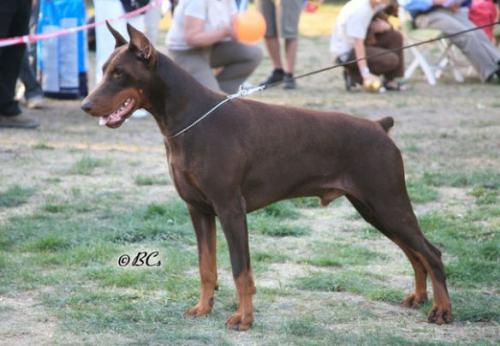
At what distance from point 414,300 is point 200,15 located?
482cm

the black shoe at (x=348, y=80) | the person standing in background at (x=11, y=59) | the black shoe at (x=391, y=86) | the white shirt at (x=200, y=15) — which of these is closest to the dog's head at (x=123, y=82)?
the white shirt at (x=200, y=15)

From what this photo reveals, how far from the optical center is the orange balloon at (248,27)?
372 inches

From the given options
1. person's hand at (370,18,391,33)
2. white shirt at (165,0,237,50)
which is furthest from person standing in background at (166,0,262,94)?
person's hand at (370,18,391,33)

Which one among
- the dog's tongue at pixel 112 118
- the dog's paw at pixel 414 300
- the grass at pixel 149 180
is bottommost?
the grass at pixel 149 180

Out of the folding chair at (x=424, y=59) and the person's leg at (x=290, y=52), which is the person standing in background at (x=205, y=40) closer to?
the person's leg at (x=290, y=52)

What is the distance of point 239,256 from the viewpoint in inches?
190

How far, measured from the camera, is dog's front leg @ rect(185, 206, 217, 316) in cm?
510

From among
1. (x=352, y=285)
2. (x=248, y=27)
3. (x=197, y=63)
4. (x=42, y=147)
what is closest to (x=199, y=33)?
(x=197, y=63)

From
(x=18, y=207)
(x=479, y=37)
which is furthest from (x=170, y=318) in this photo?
(x=479, y=37)

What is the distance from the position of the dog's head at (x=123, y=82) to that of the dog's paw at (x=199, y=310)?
43.1 inches

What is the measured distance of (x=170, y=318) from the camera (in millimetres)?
5023

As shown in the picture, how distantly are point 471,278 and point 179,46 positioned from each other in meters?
4.74

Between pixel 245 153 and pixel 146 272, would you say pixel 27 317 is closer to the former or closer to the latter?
pixel 146 272

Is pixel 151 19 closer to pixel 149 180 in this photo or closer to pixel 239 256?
pixel 149 180
